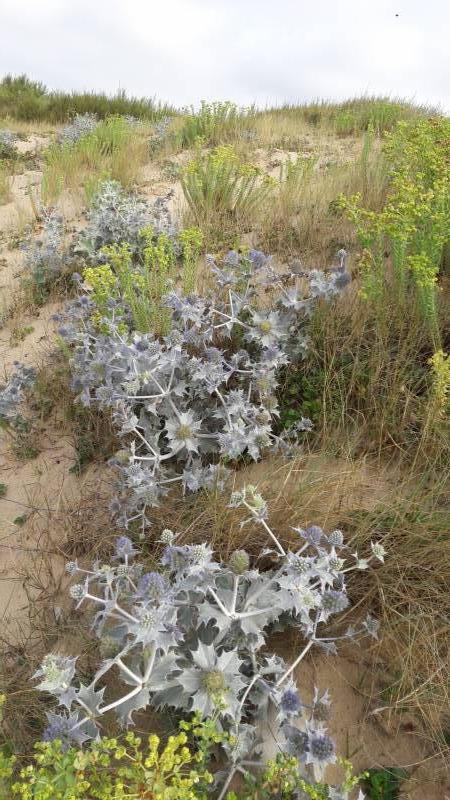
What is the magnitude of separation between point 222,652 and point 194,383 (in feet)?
4.73

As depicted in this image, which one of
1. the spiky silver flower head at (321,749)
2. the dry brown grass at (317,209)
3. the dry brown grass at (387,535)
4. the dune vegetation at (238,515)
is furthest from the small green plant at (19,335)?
the spiky silver flower head at (321,749)

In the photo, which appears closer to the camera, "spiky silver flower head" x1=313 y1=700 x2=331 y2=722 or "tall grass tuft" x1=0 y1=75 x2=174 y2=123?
"spiky silver flower head" x1=313 y1=700 x2=331 y2=722

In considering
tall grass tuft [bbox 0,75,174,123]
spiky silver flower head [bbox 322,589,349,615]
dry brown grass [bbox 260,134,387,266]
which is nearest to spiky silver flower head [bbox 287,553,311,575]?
spiky silver flower head [bbox 322,589,349,615]

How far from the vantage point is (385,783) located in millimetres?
1950

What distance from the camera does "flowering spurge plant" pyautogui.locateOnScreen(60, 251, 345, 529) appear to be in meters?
2.73

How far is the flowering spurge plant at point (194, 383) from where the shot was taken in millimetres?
2732

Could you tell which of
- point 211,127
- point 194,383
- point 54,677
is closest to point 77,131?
point 211,127

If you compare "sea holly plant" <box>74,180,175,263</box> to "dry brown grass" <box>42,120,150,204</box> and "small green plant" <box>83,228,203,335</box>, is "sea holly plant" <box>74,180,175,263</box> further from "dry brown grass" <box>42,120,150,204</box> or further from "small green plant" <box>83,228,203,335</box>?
"dry brown grass" <box>42,120,150,204</box>

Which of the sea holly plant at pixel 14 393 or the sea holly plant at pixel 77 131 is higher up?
the sea holly plant at pixel 77 131

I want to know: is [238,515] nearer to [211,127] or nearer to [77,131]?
[211,127]

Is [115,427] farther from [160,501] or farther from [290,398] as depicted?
[290,398]

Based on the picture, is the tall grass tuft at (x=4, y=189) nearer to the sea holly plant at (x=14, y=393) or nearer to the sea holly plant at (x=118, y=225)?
the sea holly plant at (x=118, y=225)

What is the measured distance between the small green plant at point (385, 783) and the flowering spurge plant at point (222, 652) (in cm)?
20

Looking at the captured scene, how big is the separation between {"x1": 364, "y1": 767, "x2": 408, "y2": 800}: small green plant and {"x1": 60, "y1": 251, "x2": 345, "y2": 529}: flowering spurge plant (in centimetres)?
134
